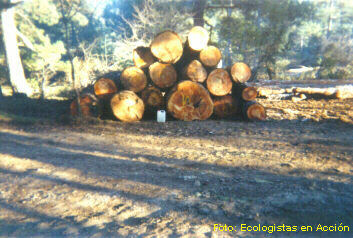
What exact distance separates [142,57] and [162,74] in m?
0.82

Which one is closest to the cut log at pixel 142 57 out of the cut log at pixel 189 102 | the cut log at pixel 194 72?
the cut log at pixel 194 72

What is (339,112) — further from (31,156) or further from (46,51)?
(46,51)

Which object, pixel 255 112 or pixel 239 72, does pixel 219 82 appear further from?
pixel 255 112

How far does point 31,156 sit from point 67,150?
1.71 feet

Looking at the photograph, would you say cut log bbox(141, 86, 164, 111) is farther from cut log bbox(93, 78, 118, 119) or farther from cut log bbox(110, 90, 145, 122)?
cut log bbox(93, 78, 118, 119)

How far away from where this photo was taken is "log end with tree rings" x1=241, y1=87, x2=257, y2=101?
650cm

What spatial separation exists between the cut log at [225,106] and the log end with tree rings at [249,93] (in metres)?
0.28

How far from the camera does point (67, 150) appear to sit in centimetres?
420

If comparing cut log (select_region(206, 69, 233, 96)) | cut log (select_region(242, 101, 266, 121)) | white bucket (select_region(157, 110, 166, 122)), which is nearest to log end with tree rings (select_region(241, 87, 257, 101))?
cut log (select_region(242, 101, 266, 121))

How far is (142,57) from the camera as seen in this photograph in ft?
22.0

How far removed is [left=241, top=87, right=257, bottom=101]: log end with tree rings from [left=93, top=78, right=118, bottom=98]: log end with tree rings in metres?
3.37

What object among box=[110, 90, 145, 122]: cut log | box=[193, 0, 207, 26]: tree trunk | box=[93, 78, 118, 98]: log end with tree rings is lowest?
box=[110, 90, 145, 122]: cut log

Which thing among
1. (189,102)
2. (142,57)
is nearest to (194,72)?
(189,102)

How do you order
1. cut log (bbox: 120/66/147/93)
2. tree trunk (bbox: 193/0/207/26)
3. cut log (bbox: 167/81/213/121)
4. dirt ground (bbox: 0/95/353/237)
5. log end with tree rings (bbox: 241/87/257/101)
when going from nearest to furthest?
dirt ground (bbox: 0/95/353/237) < cut log (bbox: 167/81/213/121) < cut log (bbox: 120/66/147/93) < log end with tree rings (bbox: 241/87/257/101) < tree trunk (bbox: 193/0/207/26)
